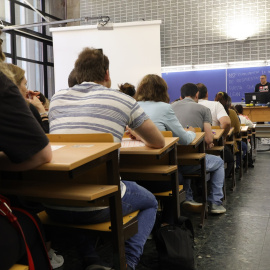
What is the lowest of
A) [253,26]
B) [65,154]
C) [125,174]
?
[125,174]

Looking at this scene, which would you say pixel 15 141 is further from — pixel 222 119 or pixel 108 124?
pixel 222 119

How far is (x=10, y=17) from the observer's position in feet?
31.0

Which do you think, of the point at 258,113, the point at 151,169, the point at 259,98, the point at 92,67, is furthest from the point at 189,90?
the point at 259,98

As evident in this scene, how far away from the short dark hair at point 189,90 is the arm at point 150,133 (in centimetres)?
176

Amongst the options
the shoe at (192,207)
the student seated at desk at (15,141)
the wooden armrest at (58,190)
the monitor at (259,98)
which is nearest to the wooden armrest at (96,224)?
the wooden armrest at (58,190)

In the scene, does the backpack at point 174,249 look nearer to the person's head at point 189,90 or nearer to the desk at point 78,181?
the desk at point 78,181

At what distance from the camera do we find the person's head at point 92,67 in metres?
1.93

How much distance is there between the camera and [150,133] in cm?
181

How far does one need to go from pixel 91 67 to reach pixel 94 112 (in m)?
0.36

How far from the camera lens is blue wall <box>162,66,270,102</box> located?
9.71 m

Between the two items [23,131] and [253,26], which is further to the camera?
[253,26]

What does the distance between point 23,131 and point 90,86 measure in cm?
77

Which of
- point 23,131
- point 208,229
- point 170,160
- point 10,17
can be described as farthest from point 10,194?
point 10,17

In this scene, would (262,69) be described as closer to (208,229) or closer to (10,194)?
(208,229)
